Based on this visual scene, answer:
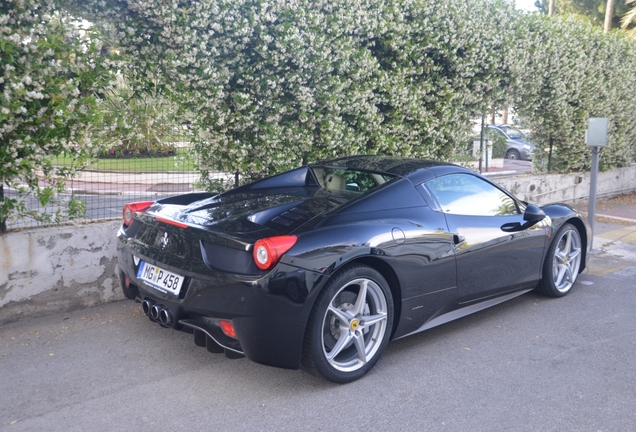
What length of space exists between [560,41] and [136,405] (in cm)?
960

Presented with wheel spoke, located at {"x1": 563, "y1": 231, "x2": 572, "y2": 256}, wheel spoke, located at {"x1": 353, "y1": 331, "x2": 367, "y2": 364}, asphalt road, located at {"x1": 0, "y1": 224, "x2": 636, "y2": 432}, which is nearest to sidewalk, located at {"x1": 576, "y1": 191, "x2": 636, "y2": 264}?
wheel spoke, located at {"x1": 563, "y1": 231, "x2": 572, "y2": 256}

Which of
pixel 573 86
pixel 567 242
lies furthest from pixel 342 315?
pixel 573 86

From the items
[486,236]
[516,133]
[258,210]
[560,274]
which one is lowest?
[560,274]

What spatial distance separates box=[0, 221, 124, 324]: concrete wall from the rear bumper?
2002 millimetres

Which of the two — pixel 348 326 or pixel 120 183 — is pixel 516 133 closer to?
pixel 120 183

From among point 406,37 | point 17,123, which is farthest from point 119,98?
point 406,37

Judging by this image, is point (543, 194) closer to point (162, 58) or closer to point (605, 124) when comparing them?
point (605, 124)

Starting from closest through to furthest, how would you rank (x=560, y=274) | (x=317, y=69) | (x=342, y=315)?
1. (x=342, y=315)
2. (x=560, y=274)
3. (x=317, y=69)

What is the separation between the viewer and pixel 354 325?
Answer: 13.3 ft

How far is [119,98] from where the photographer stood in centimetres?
568

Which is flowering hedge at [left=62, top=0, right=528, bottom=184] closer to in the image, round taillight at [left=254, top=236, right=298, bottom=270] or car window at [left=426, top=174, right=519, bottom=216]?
car window at [left=426, top=174, right=519, bottom=216]

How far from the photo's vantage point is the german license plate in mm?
3949

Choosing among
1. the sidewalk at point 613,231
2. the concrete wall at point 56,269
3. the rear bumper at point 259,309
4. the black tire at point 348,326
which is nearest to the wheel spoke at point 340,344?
the black tire at point 348,326

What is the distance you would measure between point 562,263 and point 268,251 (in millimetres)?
3662
